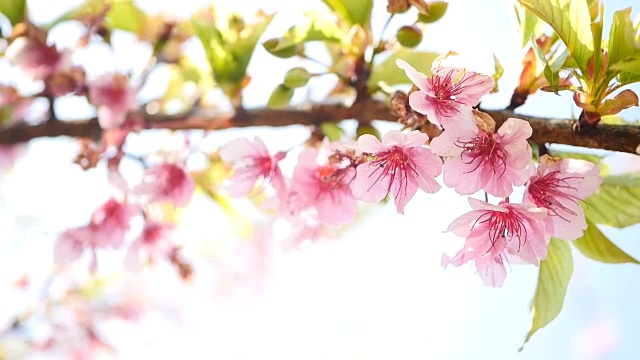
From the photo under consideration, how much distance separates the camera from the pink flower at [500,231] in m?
0.45

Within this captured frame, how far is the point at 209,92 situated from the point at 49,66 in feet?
0.72

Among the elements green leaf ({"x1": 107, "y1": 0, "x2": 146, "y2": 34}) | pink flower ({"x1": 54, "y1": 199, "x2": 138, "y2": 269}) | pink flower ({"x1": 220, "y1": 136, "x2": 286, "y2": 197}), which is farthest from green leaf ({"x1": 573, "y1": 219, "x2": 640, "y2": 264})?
green leaf ({"x1": 107, "y1": 0, "x2": 146, "y2": 34})

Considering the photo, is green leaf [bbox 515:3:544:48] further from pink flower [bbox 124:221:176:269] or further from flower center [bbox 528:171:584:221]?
pink flower [bbox 124:221:176:269]

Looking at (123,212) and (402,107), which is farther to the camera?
(123,212)

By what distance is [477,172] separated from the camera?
46 centimetres

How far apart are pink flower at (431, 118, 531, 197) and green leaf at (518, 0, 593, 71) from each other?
2.9 inches

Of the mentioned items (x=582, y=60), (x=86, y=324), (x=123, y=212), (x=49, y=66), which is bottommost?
(x=86, y=324)

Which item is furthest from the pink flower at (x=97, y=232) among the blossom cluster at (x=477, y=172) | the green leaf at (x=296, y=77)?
the blossom cluster at (x=477, y=172)

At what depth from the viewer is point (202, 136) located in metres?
0.82

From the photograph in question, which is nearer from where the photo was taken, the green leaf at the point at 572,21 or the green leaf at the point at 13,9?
the green leaf at the point at 572,21

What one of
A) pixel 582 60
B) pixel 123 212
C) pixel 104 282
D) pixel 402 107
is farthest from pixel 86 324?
pixel 582 60

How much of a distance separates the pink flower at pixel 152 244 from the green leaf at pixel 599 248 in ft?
1.67

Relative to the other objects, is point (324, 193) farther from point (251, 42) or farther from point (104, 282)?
point (104, 282)

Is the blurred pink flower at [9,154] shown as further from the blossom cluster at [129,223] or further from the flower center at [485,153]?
the flower center at [485,153]
